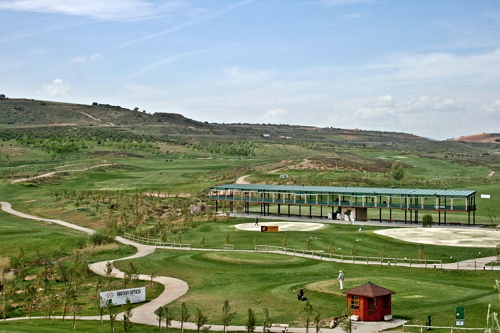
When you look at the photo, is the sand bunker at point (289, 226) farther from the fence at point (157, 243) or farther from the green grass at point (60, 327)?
the green grass at point (60, 327)

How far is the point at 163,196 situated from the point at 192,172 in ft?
123

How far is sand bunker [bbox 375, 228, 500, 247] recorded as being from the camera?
6769cm

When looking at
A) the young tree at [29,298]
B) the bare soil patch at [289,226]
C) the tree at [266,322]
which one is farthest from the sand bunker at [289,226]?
the tree at [266,322]

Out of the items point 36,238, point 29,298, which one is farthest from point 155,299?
point 36,238

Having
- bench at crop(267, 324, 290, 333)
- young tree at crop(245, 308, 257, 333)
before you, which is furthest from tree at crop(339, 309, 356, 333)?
young tree at crop(245, 308, 257, 333)

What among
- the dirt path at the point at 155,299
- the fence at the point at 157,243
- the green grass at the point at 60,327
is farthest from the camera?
the fence at the point at 157,243

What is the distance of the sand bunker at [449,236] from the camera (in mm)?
67688

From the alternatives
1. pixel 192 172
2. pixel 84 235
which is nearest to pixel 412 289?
pixel 84 235

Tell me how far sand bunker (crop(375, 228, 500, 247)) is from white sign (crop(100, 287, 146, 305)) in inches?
1305

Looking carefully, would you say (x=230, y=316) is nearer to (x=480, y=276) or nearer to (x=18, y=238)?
(x=480, y=276)

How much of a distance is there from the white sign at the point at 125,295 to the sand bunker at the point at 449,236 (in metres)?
33.1

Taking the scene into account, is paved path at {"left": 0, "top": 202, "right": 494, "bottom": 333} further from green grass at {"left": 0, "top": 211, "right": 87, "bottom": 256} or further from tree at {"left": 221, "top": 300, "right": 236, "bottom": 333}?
green grass at {"left": 0, "top": 211, "right": 87, "bottom": 256}

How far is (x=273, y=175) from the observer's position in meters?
139

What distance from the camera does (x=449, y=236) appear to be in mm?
71312
